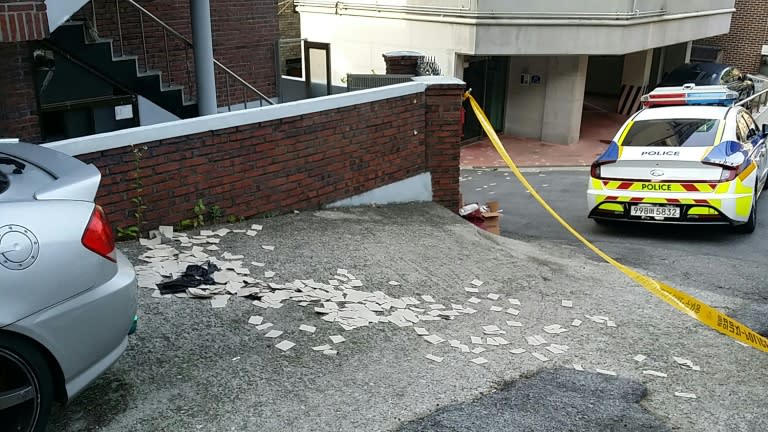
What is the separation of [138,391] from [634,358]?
3404 mm

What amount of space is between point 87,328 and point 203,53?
20.7 ft

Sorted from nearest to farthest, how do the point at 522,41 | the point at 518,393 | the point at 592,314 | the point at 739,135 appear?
the point at 518,393 < the point at 592,314 < the point at 739,135 < the point at 522,41

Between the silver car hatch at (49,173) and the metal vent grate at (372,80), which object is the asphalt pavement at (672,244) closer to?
the metal vent grate at (372,80)

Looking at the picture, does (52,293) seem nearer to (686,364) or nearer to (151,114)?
(686,364)

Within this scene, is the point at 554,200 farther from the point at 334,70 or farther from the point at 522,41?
the point at 334,70

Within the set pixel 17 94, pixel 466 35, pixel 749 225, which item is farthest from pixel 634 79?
pixel 17 94

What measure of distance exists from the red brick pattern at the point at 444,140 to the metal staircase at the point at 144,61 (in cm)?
326

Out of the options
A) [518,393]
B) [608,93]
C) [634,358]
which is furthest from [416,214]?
[608,93]

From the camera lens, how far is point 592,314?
20.5ft

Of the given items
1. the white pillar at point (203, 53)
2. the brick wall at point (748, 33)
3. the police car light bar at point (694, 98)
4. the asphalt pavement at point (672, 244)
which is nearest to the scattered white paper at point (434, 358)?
the asphalt pavement at point (672, 244)

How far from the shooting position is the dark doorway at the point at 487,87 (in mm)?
19656

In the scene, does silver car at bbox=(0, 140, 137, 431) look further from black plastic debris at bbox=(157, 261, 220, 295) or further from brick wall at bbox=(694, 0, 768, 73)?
brick wall at bbox=(694, 0, 768, 73)

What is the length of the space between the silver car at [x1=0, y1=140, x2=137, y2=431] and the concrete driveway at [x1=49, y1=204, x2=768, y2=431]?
0.42 m

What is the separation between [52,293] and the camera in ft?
10.9
